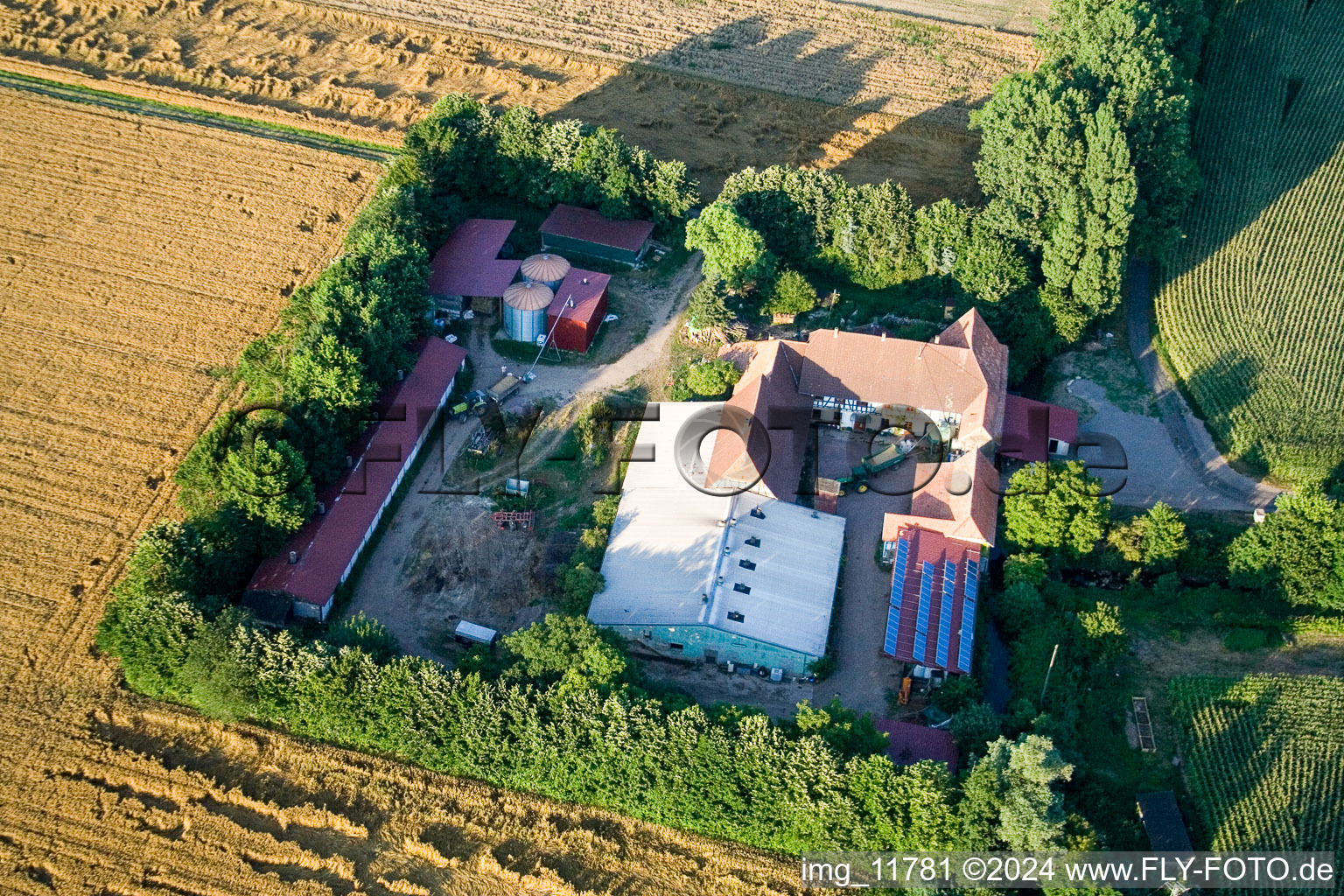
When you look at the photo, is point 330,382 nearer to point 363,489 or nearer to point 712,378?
point 363,489

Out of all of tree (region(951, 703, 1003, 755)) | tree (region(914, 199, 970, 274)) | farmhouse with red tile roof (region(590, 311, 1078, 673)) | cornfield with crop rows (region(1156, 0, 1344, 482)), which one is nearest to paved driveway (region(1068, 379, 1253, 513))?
farmhouse with red tile roof (region(590, 311, 1078, 673))

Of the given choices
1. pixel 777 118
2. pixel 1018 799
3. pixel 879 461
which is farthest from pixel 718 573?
pixel 777 118

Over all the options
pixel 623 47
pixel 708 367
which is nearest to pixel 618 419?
pixel 708 367

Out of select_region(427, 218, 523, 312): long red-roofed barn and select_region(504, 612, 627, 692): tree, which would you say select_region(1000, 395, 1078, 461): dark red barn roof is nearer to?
select_region(504, 612, 627, 692): tree

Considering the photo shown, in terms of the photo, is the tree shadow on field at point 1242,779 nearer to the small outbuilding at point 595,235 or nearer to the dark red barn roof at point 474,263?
the small outbuilding at point 595,235

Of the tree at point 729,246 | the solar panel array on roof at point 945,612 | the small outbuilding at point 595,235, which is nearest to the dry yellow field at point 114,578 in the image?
the solar panel array on roof at point 945,612

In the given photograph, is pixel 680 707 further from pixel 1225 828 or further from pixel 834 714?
pixel 1225 828
